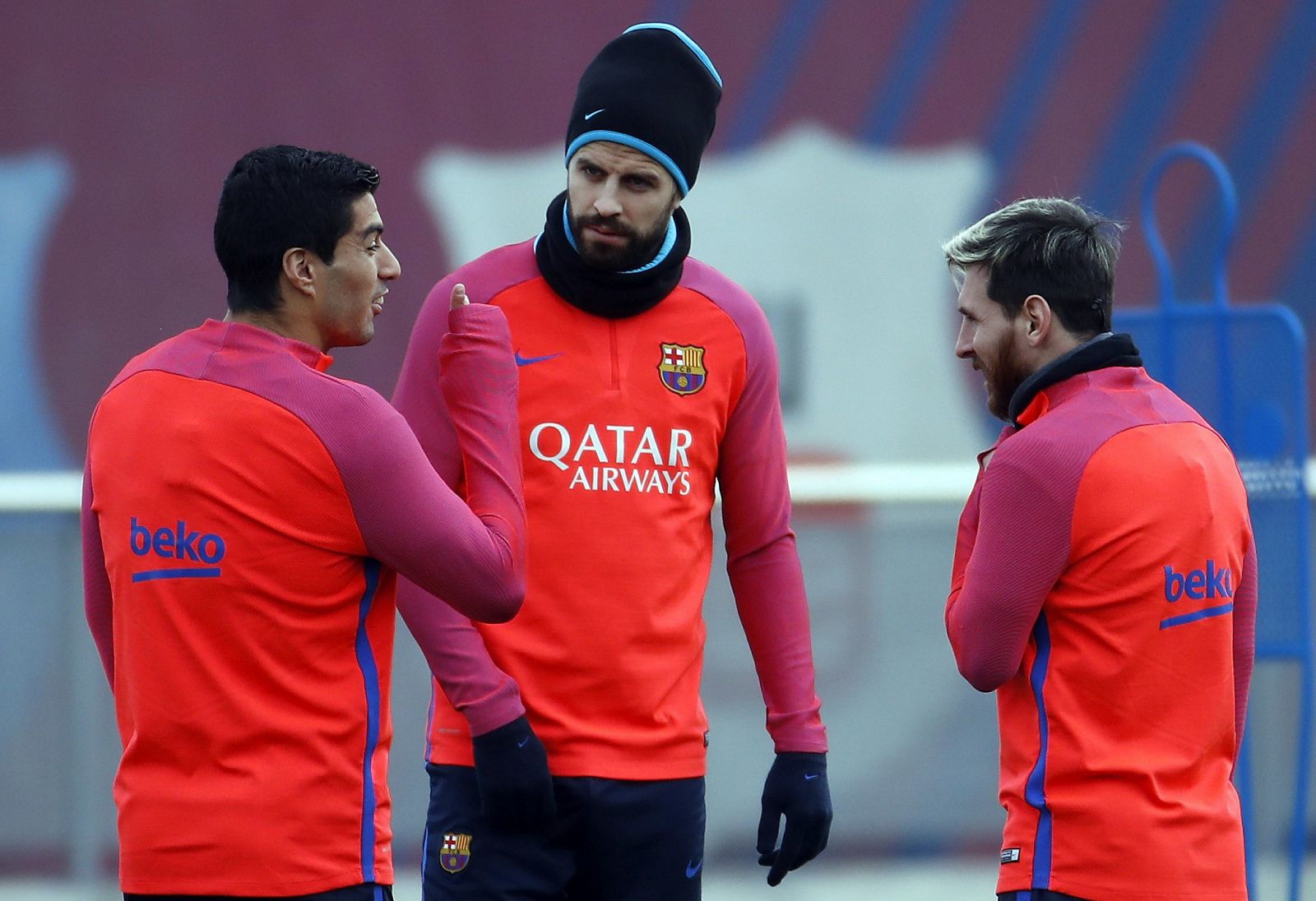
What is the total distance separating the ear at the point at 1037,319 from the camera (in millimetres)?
1911

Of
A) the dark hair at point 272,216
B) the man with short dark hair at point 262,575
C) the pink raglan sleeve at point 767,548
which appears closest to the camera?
the man with short dark hair at point 262,575

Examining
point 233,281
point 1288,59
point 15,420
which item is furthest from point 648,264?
point 1288,59

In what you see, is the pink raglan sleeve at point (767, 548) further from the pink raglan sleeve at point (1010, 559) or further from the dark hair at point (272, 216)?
the dark hair at point (272, 216)

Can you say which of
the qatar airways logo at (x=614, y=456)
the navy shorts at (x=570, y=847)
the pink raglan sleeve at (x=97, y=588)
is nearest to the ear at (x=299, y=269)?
the pink raglan sleeve at (x=97, y=588)

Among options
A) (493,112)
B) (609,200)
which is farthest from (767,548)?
(493,112)

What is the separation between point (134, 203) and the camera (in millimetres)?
3281

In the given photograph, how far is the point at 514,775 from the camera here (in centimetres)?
193

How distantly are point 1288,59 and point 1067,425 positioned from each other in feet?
6.90

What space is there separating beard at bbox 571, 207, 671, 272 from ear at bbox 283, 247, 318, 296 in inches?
18.9

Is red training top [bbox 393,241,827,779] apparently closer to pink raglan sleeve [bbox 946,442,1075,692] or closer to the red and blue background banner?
pink raglan sleeve [bbox 946,442,1075,692]

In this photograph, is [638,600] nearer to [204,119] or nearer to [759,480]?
[759,480]

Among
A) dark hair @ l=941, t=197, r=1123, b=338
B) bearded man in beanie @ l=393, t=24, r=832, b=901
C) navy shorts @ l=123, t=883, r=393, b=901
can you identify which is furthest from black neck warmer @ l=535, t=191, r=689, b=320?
navy shorts @ l=123, t=883, r=393, b=901

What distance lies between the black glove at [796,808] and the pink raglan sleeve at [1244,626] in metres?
0.56

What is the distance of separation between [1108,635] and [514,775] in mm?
735
